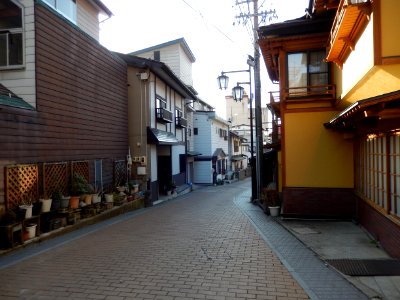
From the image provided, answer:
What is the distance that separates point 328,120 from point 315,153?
123 cm

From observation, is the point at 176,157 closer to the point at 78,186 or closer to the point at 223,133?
the point at 78,186

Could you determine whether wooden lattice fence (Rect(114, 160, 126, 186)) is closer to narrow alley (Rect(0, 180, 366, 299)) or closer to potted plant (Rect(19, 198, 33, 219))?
narrow alley (Rect(0, 180, 366, 299))

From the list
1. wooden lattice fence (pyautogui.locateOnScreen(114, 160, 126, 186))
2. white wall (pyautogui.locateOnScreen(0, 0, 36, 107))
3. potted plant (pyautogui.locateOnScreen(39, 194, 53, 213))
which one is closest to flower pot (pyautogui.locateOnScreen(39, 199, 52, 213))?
potted plant (pyautogui.locateOnScreen(39, 194, 53, 213))

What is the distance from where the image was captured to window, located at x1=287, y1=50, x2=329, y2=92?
42.3 ft

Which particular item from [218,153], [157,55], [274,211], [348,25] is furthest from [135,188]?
[218,153]

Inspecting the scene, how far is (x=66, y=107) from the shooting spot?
40.3 ft

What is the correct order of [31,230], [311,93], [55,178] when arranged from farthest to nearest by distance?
[311,93] → [55,178] → [31,230]

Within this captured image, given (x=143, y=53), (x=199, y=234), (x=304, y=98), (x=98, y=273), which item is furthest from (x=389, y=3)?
(x=143, y=53)

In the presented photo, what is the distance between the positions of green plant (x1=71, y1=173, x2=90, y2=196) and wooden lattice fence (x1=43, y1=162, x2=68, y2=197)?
253 mm

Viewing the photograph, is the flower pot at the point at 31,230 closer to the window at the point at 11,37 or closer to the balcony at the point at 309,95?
the window at the point at 11,37

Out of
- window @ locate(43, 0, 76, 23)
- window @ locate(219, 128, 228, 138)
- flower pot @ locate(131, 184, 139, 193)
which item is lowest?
flower pot @ locate(131, 184, 139, 193)

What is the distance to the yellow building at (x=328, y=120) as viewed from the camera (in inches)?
344

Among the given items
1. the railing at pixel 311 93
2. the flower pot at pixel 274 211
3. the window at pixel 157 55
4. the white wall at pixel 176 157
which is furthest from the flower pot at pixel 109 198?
the window at pixel 157 55

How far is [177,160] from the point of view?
2614cm
